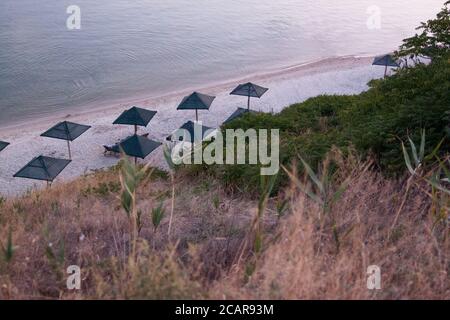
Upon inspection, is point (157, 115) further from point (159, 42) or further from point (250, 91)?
point (159, 42)

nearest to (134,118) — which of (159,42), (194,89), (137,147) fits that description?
(137,147)

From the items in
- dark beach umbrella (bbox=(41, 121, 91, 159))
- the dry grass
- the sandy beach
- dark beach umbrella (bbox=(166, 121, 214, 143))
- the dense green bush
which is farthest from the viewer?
the sandy beach

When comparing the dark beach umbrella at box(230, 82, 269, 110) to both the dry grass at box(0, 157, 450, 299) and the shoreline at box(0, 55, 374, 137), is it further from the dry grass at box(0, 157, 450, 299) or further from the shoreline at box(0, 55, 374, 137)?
the dry grass at box(0, 157, 450, 299)

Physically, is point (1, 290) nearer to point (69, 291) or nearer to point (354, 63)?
point (69, 291)

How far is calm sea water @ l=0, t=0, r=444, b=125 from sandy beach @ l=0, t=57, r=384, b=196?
1478 millimetres

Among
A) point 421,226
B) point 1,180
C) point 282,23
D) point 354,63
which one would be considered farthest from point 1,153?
point 282,23

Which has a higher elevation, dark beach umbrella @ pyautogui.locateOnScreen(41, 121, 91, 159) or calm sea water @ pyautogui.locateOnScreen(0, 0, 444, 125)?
calm sea water @ pyautogui.locateOnScreen(0, 0, 444, 125)

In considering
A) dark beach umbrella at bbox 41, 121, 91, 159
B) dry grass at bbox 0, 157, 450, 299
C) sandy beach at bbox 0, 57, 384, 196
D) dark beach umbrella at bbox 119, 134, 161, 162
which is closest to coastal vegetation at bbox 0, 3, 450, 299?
dry grass at bbox 0, 157, 450, 299

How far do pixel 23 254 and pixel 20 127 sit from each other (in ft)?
52.7

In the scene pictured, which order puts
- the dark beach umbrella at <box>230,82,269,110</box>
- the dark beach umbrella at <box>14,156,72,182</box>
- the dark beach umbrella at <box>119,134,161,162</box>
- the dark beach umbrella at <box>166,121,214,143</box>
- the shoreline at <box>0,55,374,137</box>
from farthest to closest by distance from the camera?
the shoreline at <box>0,55,374,137</box>, the dark beach umbrella at <box>230,82,269,110</box>, the dark beach umbrella at <box>166,121,214,143</box>, the dark beach umbrella at <box>119,134,161,162</box>, the dark beach umbrella at <box>14,156,72,182</box>

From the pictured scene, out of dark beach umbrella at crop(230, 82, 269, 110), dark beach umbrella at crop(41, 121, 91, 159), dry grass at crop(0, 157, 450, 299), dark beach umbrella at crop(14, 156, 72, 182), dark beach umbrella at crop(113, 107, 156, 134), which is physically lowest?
dark beach umbrella at crop(14, 156, 72, 182)

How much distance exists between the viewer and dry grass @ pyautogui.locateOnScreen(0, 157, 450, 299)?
2.78 metres

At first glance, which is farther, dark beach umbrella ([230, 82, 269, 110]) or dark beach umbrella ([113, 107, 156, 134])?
dark beach umbrella ([230, 82, 269, 110])

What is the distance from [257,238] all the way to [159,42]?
89.5 feet
